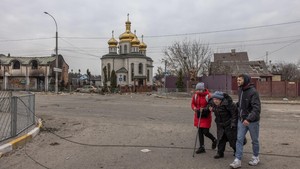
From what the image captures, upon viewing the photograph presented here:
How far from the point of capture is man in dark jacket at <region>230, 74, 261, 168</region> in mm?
5723

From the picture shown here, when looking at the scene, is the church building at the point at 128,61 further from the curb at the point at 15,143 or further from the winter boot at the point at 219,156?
the winter boot at the point at 219,156

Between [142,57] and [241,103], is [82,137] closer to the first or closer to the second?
[241,103]

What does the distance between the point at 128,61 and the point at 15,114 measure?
62130 mm

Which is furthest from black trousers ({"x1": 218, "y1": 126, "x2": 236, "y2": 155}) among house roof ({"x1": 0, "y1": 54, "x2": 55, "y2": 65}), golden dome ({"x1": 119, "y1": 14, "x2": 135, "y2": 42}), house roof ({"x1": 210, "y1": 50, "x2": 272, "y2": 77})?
golden dome ({"x1": 119, "y1": 14, "x2": 135, "y2": 42})

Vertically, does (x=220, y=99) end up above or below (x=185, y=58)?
below

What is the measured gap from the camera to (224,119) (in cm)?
647

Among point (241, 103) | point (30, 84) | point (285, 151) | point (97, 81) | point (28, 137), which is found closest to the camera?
point (241, 103)

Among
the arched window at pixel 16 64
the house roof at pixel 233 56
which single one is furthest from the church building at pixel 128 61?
the arched window at pixel 16 64

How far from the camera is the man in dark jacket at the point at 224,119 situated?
6367 mm

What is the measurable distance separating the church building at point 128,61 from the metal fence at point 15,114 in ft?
185

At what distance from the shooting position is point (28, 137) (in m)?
8.55

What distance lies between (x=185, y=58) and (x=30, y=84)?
115ft

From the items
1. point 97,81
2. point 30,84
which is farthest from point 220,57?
point 97,81

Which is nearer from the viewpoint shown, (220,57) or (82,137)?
(82,137)
